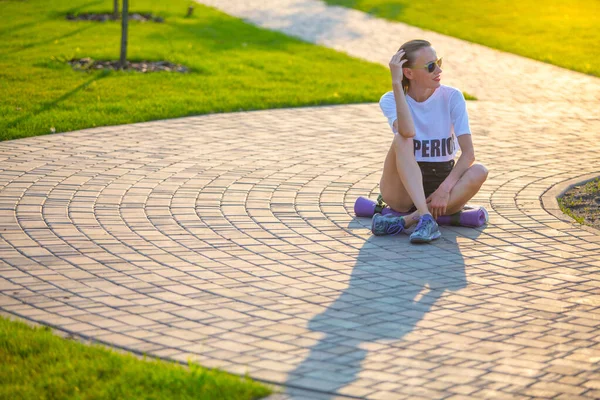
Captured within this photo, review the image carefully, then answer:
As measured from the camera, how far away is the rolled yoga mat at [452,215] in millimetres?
6859

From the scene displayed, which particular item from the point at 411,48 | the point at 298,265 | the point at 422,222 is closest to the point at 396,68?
Result: the point at 411,48

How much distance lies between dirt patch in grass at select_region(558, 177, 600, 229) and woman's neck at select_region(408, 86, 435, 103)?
5.53ft

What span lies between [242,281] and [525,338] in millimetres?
1833

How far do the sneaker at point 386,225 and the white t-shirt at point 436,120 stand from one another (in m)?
0.55

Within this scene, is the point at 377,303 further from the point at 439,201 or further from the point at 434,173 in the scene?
the point at 434,173

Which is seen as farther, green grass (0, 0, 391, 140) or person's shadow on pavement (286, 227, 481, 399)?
green grass (0, 0, 391, 140)

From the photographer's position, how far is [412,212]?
694cm

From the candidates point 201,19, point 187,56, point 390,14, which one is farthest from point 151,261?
point 390,14

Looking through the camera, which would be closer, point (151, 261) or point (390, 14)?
point (151, 261)

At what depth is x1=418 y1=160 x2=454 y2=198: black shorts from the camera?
6832mm

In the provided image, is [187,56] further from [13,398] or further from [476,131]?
[13,398]

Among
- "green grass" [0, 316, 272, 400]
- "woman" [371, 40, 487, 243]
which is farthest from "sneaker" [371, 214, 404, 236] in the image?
"green grass" [0, 316, 272, 400]

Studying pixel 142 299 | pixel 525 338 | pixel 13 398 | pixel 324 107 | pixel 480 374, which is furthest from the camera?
pixel 324 107

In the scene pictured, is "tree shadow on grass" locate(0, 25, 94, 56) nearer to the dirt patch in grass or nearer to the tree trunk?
the tree trunk
